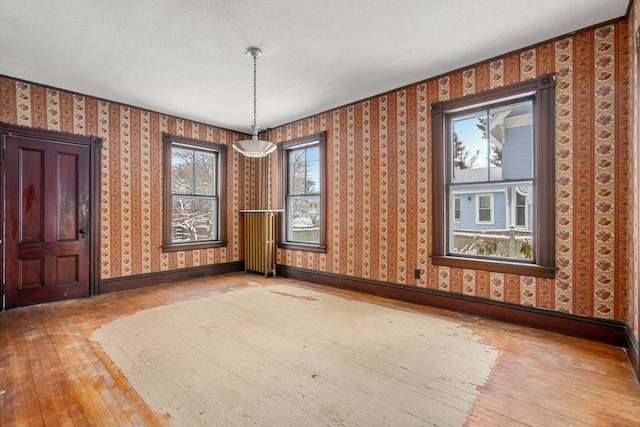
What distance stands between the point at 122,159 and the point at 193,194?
4.05 ft

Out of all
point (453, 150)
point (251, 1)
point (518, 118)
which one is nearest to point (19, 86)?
point (251, 1)

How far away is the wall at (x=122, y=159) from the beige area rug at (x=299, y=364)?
1532 millimetres

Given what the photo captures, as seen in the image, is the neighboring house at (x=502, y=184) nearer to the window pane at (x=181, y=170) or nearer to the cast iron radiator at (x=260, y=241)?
the cast iron radiator at (x=260, y=241)

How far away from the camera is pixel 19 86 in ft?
12.9

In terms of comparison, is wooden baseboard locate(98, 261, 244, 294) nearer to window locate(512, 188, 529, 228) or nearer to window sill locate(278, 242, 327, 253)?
window sill locate(278, 242, 327, 253)

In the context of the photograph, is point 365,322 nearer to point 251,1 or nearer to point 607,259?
point 607,259

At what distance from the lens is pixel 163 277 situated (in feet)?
17.0

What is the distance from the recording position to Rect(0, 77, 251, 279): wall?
407 cm

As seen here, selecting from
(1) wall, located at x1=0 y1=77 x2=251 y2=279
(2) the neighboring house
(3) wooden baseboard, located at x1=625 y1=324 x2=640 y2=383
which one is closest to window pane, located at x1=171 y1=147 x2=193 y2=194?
(1) wall, located at x1=0 y1=77 x2=251 y2=279

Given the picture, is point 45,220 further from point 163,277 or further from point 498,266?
point 498,266

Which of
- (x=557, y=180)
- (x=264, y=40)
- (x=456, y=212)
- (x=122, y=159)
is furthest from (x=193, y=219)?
(x=557, y=180)

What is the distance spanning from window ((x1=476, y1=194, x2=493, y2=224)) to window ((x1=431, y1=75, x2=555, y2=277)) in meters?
0.01

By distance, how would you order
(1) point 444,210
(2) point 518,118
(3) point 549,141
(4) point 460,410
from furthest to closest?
(1) point 444,210, (2) point 518,118, (3) point 549,141, (4) point 460,410

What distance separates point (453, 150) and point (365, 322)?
2.35 m
